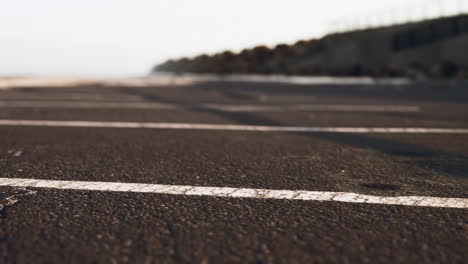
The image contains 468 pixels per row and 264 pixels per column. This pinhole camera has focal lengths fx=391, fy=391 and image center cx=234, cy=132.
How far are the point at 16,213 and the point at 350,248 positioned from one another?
1.52 metres

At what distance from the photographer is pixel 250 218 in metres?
1.80

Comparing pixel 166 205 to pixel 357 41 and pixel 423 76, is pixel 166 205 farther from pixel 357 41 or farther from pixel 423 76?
pixel 357 41

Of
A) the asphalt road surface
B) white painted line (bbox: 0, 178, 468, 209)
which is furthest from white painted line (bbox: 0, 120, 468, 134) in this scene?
white painted line (bbox: 0, 178, 468, 209)

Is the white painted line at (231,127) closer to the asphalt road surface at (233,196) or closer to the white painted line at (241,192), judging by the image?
the asphalt road surface at (233,196)

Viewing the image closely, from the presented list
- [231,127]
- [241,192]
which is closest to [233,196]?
[241,192]

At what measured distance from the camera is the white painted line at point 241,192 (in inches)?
80.3

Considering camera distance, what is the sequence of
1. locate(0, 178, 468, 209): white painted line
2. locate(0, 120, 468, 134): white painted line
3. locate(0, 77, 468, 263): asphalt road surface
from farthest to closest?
locate(0, 120, 468, 134): white painted line < locate(0, 178, 468, 209): white painted line < locate(0, 77, 468, 263): asphalt road surface

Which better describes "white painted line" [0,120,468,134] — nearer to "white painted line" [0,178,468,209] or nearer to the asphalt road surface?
the asphalt road surface

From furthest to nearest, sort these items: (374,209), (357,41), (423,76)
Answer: (357,41) → (423,76) → (374,209)

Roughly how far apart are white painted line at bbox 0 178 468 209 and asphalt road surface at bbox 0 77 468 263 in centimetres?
1

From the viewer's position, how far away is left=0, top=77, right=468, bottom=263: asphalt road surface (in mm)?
1504

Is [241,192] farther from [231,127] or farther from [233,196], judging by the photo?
[231,127]

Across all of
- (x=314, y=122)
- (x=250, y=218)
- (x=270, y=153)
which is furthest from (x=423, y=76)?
(x=250, y=218)

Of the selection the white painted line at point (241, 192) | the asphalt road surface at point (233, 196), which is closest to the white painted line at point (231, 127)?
the asphalt road surface at point (233, 196)
